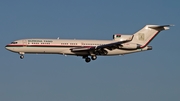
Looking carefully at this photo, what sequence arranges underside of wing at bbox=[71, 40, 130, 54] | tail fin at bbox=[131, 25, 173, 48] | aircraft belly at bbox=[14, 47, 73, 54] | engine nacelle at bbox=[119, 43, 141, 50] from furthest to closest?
tail fin at bbox=[131, 25, 173, 48], engine nacelle at bbox=[119, 43, 141, 50], underside of wing at bbox=[71, 40, 130, 54], aircraft belly at bbox=[14, 47, 73, 54]

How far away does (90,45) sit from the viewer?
74.4m

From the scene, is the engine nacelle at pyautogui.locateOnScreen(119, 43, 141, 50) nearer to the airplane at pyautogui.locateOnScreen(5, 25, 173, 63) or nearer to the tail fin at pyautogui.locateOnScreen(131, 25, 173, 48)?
the airplane at pyautogui.locateOnScreen(5, 25, 173, 63)

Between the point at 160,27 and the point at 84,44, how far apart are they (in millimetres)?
12638

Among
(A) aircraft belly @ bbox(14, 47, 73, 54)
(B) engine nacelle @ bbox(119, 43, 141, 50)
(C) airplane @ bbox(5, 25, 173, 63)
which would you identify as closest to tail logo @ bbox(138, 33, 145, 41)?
(C) airplane @ bbox(5, 25, 173, 63)

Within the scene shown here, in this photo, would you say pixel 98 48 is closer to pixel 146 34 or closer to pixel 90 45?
pixel 90 45

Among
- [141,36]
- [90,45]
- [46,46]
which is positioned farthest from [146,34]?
[46,46]

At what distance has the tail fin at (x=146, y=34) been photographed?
3093 inches

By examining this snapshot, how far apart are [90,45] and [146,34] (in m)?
10.2

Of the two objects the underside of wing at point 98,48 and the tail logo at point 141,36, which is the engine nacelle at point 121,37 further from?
the tail logo at point 141,36

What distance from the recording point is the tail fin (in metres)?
78.6

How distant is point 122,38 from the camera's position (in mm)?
76188

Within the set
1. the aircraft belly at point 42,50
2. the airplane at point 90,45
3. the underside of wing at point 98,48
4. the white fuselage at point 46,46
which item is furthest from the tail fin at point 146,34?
the aircraft belly at point 42,50

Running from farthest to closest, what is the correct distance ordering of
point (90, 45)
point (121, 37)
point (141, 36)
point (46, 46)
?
point (141, 36)
point (121, 37)
point (90, 45)
point (46, 46)

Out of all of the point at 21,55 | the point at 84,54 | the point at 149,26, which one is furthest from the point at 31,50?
the point at 149,26
